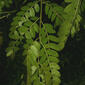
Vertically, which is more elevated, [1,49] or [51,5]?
[51,5]

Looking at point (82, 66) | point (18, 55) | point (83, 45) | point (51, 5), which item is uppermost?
point (51, 5)

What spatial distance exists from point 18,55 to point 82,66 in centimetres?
157

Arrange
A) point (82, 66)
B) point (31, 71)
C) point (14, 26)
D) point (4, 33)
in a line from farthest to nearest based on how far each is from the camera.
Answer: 1. point (82, 66)
2. point (4, 33)
3. point (14, 26)
4. point (31, 71)

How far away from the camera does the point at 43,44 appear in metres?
0.86

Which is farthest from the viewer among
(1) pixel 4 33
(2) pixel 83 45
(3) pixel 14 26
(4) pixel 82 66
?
(4) pixel 82 66

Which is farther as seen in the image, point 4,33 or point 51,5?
point 4,33

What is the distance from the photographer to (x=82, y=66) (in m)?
2.36

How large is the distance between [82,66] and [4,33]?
3.54 ft

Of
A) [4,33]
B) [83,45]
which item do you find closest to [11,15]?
[4,33]

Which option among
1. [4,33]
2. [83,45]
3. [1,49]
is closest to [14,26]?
[1,49]

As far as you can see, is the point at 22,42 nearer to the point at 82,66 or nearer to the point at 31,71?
the point at 31,71

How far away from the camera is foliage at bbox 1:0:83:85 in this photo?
81cm

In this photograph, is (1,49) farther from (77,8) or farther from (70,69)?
(70,69)

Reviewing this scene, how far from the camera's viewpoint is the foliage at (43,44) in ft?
2.66
